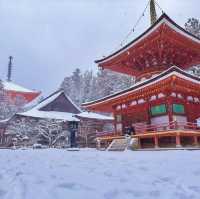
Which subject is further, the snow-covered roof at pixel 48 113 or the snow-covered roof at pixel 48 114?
the snow-covered roof at pixel 48 113

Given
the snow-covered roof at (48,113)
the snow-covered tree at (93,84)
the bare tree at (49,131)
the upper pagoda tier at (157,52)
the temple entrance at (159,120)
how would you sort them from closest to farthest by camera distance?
the upper pagoda tier at (157,52) → the temple entrance at (159,120) → the bare tree at (49,131) → the snow-covered roof at (48,113) → the snow-covered tree at (93,84)

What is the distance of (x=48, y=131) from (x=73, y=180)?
23.8m

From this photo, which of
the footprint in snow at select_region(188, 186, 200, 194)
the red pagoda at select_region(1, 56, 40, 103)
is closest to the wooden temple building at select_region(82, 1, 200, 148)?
the footprint in snow at select_region(188, 186, 200, 194)

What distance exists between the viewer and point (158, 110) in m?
16.5

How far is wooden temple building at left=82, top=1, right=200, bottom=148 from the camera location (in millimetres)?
14711

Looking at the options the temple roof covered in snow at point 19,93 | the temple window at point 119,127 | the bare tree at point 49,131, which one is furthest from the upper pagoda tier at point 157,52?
the temple roof covered in snow at point 19,93

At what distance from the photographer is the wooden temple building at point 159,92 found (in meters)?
14.7

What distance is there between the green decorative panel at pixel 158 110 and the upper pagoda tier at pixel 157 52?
321 cm

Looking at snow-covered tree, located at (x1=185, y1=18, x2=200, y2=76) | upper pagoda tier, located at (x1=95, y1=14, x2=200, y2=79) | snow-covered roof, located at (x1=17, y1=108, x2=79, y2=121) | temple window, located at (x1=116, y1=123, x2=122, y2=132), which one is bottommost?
temple window, located at (x1=116, y1=123, x2=122, y2=132)

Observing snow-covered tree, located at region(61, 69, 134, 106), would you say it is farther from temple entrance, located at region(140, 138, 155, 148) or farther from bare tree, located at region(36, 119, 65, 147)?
temple entrance, located at region(140, 138, 155, 148)

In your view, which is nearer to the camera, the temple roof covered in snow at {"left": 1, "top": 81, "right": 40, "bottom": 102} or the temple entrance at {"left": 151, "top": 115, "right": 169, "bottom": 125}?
the temple entrance at {"left": 151, "top": 115, "right": 169, "bottom": 125}

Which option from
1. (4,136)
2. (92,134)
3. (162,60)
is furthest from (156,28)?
(4,136)

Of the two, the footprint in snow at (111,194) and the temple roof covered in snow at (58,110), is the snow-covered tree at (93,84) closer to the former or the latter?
the temple roof covered in snow at (58,110)

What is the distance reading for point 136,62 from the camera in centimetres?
1953
